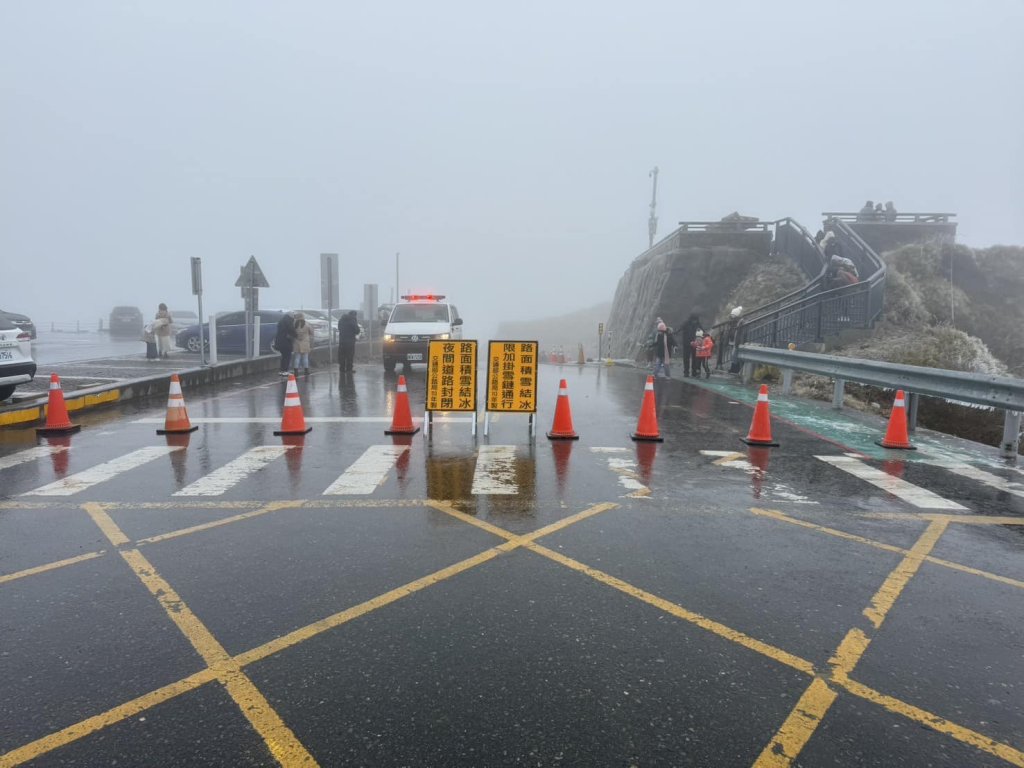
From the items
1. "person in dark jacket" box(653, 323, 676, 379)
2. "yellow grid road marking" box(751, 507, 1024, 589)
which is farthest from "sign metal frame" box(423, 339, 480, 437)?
"person in dark jacket" box(653, 323, 676, 379)

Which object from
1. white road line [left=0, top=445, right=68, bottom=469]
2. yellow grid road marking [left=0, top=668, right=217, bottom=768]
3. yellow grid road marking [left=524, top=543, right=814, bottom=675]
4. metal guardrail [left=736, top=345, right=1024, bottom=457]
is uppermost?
metal guardrail [left=736, top=345, right=1024, bottom=457]

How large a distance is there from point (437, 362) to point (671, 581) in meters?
5.65

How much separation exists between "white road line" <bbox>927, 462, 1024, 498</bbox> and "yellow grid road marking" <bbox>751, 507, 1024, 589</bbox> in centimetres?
193

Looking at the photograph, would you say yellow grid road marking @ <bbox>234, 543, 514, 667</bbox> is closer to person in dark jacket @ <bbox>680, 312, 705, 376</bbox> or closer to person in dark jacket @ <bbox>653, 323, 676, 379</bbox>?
person in dark jacket @ <bbox>653, 323, 676, 379</bbox>

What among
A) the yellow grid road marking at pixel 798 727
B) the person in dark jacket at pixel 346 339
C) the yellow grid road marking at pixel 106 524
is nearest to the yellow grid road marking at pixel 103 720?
the yellow grid road marking at pixel 106 524

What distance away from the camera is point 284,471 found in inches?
282

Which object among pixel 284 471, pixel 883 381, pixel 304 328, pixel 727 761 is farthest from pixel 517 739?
pixel 304 328

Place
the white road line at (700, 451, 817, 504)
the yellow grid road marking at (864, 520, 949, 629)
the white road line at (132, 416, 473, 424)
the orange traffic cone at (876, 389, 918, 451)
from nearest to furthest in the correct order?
the yellow grid road marking at (864, 520, 949, 629) < the white road line at (700, 451, 817, 504) < the orange traffic cone at (876, 389, 918, 451) < the white road line at (132, 416, 473, 424)

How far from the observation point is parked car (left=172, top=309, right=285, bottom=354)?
23906 mm

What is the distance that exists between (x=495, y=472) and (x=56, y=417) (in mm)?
6574

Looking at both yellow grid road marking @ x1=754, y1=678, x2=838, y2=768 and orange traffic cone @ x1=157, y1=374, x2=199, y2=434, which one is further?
orange traffic cone @ x1=157, y1=374, x2=199, y2=434

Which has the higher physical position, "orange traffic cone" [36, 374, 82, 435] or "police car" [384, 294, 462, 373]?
"police car" [384, 294, 462, 373]

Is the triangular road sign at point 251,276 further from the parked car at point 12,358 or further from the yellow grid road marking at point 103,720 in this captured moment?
the yellow grid road marking at point 103,720

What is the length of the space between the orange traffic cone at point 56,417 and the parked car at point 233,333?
14203 mm
